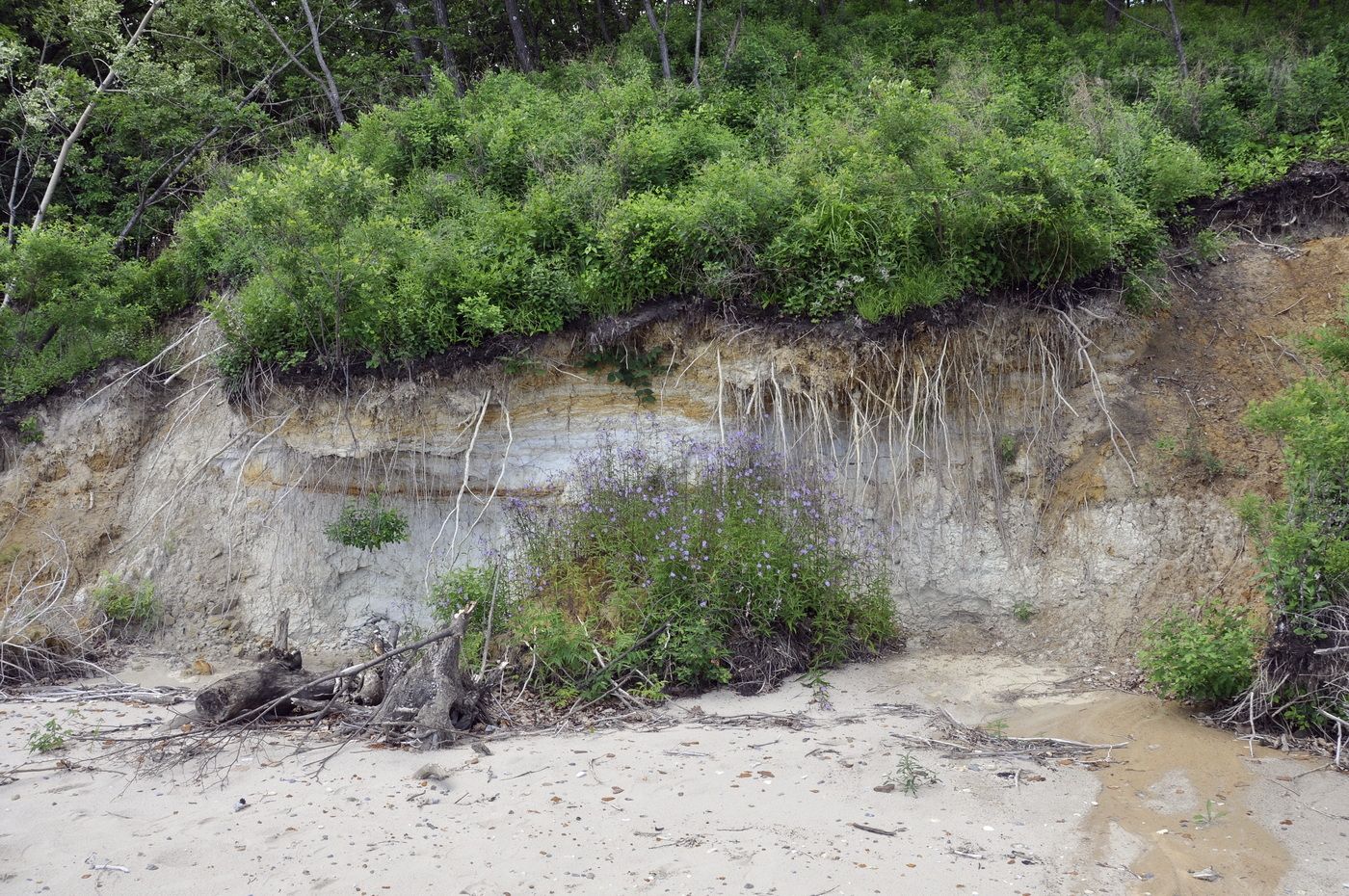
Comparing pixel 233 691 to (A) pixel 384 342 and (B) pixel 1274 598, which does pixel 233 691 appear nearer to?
(A) pixel 384 342

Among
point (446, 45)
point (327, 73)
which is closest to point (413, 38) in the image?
point (446, 45)

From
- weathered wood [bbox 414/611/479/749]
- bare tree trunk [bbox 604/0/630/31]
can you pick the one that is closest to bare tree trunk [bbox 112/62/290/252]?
bare tree trunk [bbox 604/0/630/31]

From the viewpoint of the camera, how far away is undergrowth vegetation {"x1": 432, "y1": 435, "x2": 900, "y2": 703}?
22.0 feet

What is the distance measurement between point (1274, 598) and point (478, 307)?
6177mm

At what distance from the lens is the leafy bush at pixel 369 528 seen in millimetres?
8586

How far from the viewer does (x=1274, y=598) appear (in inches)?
211

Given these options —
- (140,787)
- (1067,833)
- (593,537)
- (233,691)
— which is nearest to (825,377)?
(593,537)

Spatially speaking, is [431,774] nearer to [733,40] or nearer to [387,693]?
[387,693]

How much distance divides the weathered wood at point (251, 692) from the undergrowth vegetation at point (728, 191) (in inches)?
121

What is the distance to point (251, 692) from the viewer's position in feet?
21.0

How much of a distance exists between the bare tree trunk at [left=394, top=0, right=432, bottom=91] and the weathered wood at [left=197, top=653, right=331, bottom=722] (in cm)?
876

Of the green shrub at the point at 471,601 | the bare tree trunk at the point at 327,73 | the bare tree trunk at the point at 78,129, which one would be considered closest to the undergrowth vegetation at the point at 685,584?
the green shrub at the point at 471,601

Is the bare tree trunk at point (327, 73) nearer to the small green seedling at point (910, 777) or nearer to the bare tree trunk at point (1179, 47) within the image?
the bare tree trunk at point (1179, 47)

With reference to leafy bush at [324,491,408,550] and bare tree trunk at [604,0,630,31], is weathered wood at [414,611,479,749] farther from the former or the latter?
bare tree trunk at [604,0,630,31]
